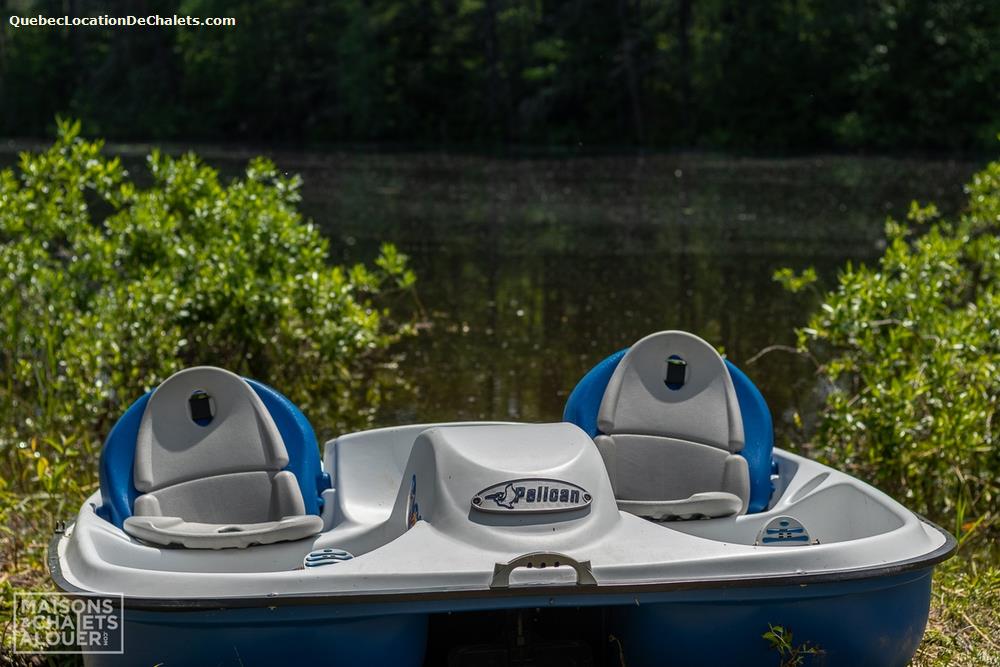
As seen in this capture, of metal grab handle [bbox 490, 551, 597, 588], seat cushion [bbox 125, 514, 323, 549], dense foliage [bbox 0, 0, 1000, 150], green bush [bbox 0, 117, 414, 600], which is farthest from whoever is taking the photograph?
dense foliage [bbox 0, 0, 1000, 150]

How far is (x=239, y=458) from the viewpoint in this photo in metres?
4.11

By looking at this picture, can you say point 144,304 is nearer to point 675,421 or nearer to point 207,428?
point 207,428

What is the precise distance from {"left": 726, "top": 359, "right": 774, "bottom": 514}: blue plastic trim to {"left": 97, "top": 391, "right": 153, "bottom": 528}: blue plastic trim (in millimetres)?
1966

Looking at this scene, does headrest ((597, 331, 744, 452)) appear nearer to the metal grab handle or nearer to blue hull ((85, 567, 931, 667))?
blue hull ((85, 567, 931, 667))

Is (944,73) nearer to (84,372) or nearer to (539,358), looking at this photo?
(539,358)

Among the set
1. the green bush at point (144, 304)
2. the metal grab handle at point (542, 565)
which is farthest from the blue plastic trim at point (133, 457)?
the green bush at point (144, 304)

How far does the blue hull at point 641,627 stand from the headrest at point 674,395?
0.97 m

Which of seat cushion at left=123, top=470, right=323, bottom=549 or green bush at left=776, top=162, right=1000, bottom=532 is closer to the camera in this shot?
seat cushion at left=123, top=470, right=323, bottom=549

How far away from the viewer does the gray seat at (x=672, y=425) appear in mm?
4230

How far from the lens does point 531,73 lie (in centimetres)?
3638

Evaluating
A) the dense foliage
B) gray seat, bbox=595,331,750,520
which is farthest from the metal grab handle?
the dense foliage

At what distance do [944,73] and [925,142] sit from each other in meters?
2.12

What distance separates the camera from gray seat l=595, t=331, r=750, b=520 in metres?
4.23

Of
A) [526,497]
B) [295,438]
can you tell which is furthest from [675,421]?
[295,438]
